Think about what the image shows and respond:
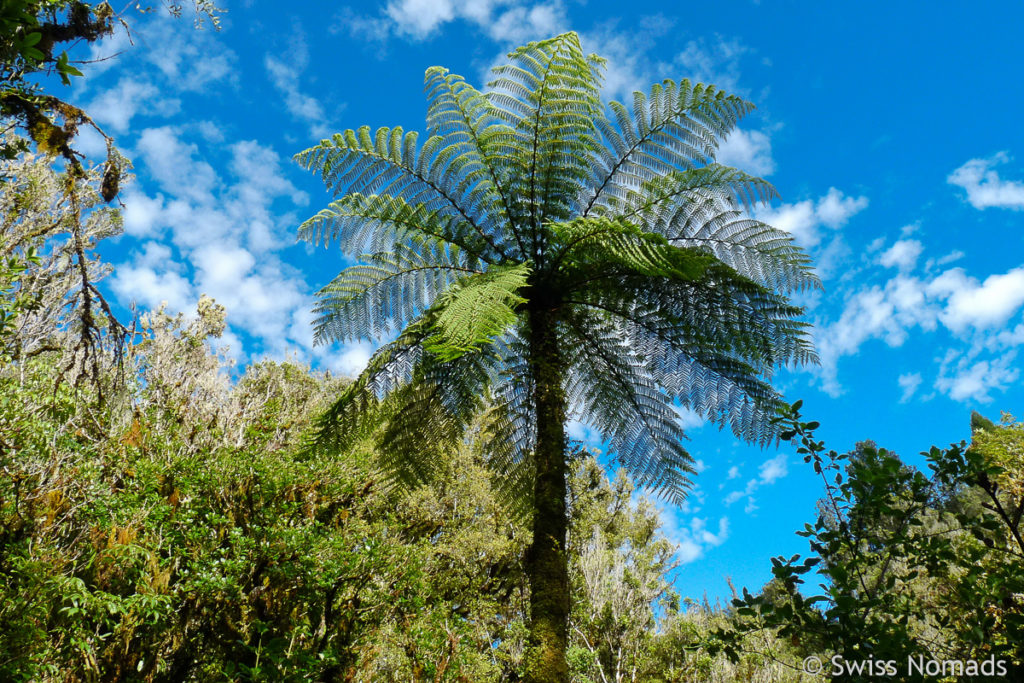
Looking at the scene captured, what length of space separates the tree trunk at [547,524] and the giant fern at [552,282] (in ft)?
0.07

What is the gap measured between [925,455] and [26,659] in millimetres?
5811

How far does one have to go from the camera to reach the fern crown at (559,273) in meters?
3.75

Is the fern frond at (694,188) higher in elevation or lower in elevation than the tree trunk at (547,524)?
higher

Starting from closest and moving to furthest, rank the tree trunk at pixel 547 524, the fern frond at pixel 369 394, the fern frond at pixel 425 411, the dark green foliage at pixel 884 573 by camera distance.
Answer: the dark green foliage at pixel 884 573 → the tree trunk at pixel 547 524 → the fern frond at pixel 369 394 → the fern frond at pixel 425 411

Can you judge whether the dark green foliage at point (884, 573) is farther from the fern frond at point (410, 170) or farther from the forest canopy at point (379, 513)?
the fern frond at point (410, 170)

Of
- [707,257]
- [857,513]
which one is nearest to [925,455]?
[857,513]

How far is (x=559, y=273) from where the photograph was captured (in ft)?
12.7

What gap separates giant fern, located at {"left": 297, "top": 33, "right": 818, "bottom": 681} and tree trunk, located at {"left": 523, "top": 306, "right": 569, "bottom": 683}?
20mm

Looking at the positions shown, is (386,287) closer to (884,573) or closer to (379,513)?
(884,573)

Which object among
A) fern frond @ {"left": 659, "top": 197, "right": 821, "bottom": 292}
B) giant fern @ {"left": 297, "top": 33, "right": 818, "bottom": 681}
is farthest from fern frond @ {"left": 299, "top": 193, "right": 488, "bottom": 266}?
fern frond @ {"left": 659, "top": 197, "right": 821, "bottom": 292}

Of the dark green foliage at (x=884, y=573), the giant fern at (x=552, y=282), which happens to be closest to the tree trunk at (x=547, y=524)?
the giant fern at (x=552, y=282)

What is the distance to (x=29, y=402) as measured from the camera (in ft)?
22.4

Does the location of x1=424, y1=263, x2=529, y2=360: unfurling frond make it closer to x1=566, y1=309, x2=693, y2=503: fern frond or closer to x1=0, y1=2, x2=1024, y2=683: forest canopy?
x1=0, y1=2, x2=1024, y2=683: forest canopy

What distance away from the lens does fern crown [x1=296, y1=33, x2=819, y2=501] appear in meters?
3.75
